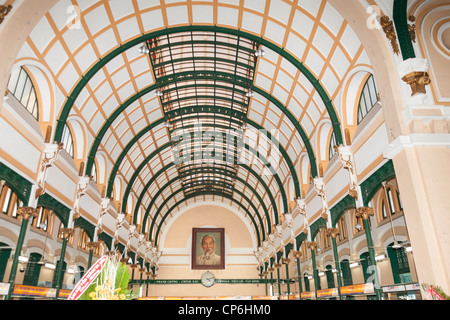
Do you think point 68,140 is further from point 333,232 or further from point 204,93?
point 333,232

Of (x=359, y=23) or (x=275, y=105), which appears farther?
(x=275, y=105)

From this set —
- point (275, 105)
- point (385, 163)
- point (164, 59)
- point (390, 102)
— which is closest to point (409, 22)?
point (390, 102)

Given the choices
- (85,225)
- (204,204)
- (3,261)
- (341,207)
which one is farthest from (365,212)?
(204,204)

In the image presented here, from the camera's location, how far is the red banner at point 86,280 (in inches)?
155

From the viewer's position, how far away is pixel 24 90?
45.6ft

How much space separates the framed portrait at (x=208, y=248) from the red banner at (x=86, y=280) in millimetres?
43523

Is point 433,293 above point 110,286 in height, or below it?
below

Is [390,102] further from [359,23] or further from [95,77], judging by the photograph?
[95,77]

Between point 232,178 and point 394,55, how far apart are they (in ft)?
102

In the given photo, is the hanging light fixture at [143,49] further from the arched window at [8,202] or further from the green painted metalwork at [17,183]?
the arched window at [8,202]

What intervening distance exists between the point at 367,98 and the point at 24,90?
15.8 meters

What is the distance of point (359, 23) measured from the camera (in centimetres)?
1187

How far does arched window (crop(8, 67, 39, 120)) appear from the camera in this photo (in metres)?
13.2

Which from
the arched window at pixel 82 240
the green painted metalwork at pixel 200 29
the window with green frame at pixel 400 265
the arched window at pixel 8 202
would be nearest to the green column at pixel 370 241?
the window with green frame at pixel 400 265
